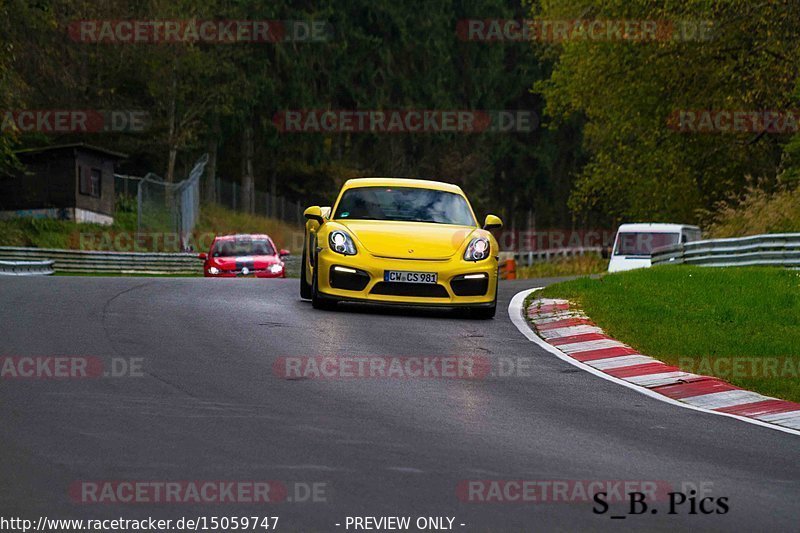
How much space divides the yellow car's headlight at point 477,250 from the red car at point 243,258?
13646mm

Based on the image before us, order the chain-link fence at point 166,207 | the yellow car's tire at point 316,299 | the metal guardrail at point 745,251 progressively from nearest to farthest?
1. the yellow car's tire at point 316,299
2. the metal guardrail at point 745,251
3. the chain-link fence at point 166,207

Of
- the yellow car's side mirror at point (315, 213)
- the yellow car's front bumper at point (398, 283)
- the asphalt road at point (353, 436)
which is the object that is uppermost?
the yellow car's side mirror at point (315, 213)

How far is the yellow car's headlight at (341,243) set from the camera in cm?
1602

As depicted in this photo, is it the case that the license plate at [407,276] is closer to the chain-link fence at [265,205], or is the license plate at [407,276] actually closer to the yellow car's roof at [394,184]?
the yellow car's roof at [394,184]

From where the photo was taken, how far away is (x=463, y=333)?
48.2 feet

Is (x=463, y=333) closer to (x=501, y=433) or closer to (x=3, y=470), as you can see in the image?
(x=501, y=433)

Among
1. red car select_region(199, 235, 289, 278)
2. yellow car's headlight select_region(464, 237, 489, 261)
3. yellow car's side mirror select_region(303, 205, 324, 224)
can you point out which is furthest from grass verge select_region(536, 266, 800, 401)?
red car select_region(199, 235, 289, 278)

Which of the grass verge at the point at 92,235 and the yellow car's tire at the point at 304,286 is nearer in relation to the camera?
the yellow car's tire at the point at 304,286

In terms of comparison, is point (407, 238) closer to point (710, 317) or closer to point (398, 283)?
point (398, 283)

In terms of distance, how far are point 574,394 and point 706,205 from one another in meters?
30.4

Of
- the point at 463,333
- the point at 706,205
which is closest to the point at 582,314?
the point at 463,333

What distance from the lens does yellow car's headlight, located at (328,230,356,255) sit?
16016mm

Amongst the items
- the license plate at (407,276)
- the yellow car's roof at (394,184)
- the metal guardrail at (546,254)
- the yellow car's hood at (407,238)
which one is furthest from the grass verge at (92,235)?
the license plate at (407,276)

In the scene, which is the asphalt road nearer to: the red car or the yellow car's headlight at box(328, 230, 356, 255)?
the yellow car's headlight at box(328, 230, 356, 255)
